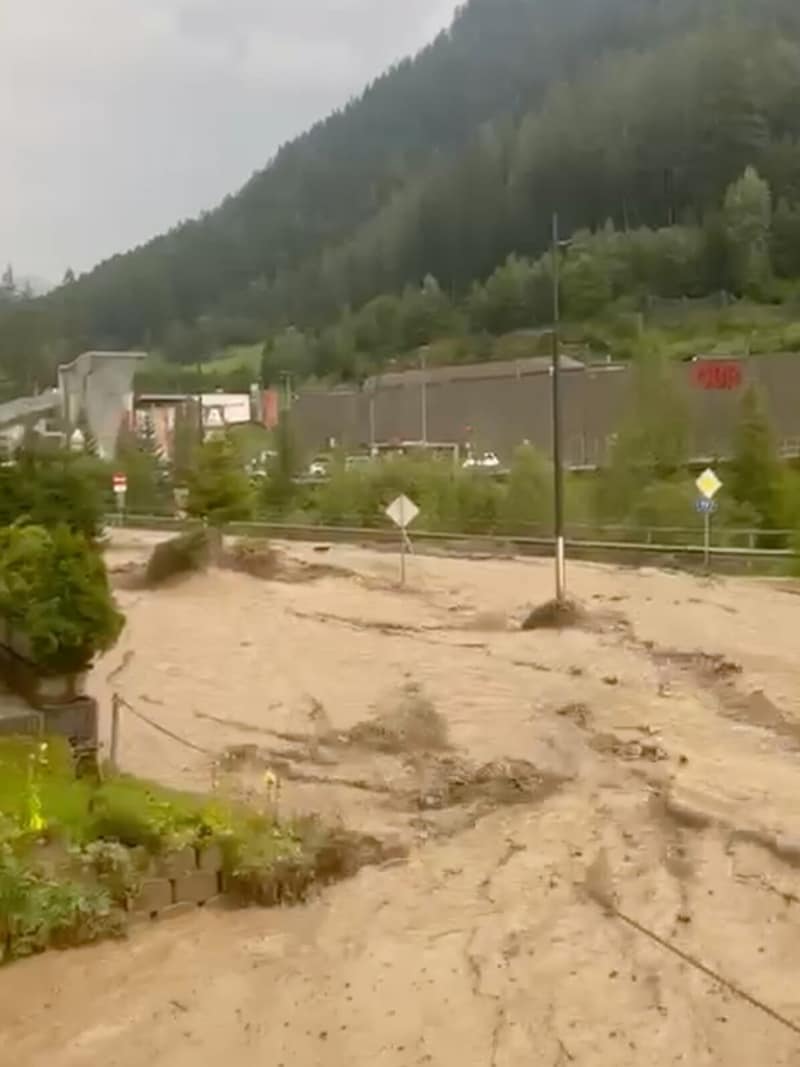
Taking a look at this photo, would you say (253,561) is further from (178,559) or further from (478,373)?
(478,373)

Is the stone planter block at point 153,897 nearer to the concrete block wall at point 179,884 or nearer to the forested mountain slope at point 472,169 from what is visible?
the concrete block wall at point 179,884

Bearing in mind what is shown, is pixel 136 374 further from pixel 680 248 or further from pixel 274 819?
pixel 274 819

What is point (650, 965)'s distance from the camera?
26.1ft

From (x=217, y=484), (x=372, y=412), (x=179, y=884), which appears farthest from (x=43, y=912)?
(x=372, y=412)

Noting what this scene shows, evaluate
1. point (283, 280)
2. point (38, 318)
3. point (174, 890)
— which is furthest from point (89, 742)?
point (283, 280)

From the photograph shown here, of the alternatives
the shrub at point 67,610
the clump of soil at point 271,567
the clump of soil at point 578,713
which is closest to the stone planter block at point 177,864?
the shrub at point 67,610

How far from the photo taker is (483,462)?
56969 mm

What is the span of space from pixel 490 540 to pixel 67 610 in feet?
85.5

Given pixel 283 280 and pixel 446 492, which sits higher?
pixel 283 280

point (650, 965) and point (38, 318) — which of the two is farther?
point (38, 318)

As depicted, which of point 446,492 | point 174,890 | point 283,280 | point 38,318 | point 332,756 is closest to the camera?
point 174,890

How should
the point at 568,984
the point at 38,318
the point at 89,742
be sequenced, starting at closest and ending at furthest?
A: the point at 568,984, the point at 89,742, the point at 38,318

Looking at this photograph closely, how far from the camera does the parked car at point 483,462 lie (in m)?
51.6

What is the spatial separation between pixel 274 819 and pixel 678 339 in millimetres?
83331
